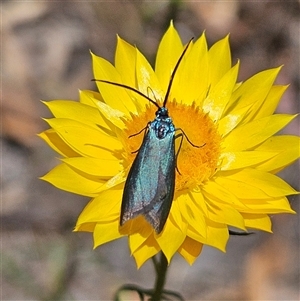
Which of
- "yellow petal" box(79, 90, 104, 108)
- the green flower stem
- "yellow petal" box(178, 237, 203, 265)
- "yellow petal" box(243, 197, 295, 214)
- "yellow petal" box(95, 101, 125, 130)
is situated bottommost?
the green flower stem

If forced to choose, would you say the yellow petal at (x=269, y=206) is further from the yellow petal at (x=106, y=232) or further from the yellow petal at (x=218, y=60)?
the yellow petal at (x=218, y=60)

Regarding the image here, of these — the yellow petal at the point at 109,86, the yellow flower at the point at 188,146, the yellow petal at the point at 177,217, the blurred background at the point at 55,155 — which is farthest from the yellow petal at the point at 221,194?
Answer: the blurred background at the point at 55,155

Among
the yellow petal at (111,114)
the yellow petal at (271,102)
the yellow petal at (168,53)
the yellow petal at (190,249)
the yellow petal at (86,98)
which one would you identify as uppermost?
the yellow petal at (168,53)

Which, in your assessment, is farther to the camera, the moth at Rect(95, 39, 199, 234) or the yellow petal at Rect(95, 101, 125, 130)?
the yellow petal at Rect(95, 101, 125, 130)

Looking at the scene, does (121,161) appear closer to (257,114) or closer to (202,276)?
(257,114)

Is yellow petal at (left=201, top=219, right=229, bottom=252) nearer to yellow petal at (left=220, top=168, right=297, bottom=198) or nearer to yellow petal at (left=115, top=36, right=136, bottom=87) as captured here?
yellow petal at (left=220, top=168, right=297, bottom=198)

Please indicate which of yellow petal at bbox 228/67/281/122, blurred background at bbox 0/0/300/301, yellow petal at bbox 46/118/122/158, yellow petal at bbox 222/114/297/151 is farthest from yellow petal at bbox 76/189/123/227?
blurred background at bbox 0/0/300/301

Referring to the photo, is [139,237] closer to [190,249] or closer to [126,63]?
[190,249]
